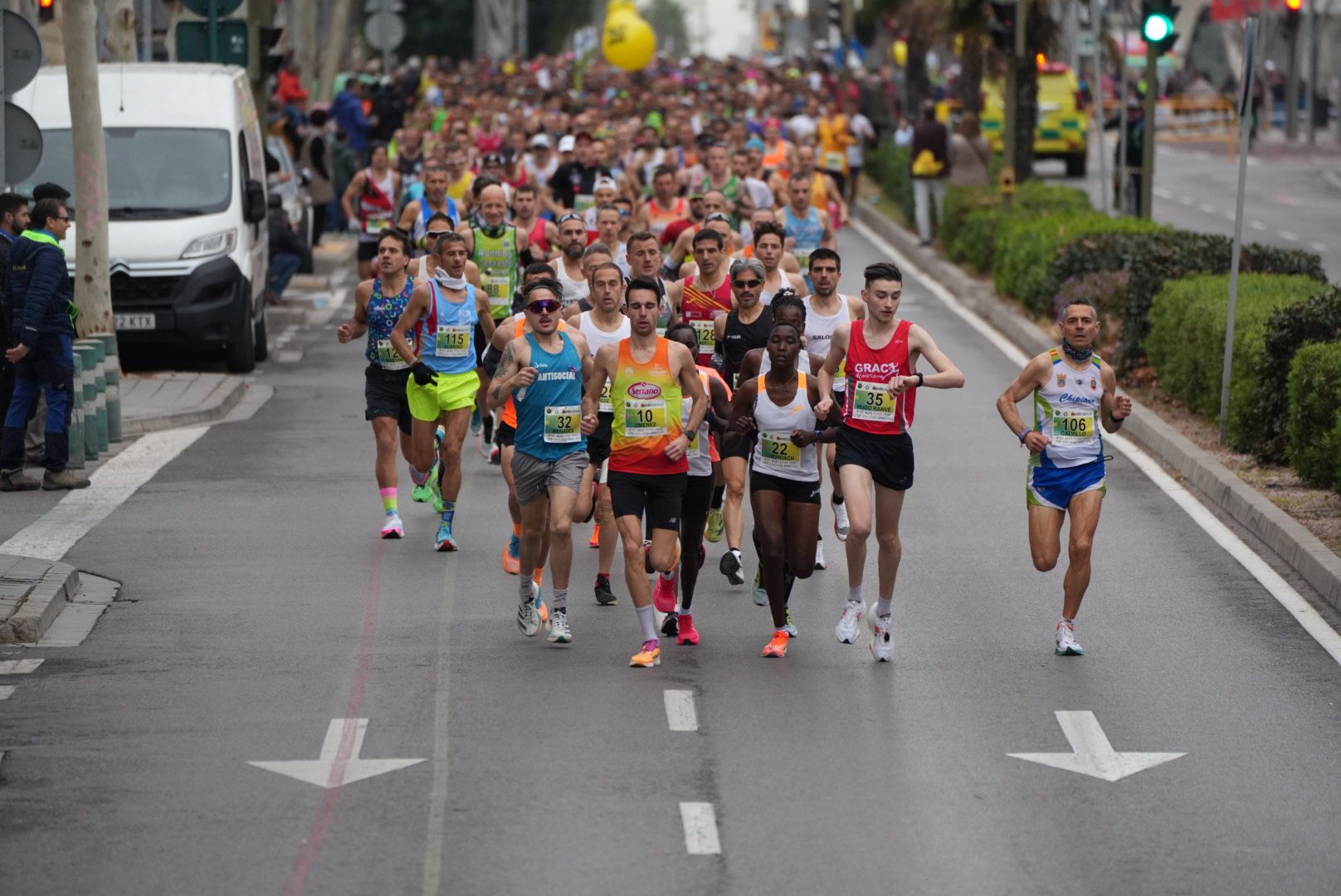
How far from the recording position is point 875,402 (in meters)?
11.1

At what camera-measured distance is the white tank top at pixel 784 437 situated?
11.0 meters

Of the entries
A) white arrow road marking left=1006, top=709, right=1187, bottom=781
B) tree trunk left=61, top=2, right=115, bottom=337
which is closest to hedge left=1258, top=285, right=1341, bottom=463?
white arrow road marking left=1006, top=709, right=1187, bottom=781

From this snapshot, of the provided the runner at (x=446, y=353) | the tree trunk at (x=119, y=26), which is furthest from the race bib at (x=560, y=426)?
the tree trunk at (x=119, y=26)

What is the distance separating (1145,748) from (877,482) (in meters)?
2.26

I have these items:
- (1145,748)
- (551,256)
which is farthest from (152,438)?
(1145,748)

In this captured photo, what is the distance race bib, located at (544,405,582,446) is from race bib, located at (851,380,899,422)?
1.31 metres

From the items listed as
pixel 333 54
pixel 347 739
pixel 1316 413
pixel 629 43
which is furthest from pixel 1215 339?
pixel 629 43

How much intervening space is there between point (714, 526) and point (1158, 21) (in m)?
9.70

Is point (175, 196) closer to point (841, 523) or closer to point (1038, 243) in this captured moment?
point (1038, 243)

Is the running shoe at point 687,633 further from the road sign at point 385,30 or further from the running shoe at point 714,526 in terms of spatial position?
the road sign at point 385,30

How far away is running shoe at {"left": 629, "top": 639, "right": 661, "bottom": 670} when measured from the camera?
34.9 feet

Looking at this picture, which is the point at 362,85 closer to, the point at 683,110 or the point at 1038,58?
the point at 683,110

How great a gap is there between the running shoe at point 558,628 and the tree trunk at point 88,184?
8.22 meters

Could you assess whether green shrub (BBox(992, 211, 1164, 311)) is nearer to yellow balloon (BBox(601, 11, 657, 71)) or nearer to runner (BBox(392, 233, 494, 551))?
runner (BBox(392, 233, 494, 551))
